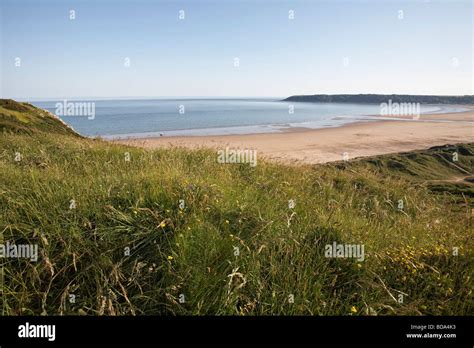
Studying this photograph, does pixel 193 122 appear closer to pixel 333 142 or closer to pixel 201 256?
pixel 333 142

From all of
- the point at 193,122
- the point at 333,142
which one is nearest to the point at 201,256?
the point at 333,142

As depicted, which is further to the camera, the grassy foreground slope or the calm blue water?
the calm blue water

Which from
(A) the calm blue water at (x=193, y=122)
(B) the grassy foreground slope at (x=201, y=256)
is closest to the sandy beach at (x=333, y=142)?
(A) the calm blue water at (x=193, y=122)

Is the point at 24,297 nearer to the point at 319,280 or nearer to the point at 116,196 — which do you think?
the point at 116,196

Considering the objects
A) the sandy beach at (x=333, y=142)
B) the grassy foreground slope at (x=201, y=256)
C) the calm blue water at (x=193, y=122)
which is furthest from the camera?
the calm blue water at (x=193, y=122)

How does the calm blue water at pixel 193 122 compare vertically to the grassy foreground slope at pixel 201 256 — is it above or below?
above

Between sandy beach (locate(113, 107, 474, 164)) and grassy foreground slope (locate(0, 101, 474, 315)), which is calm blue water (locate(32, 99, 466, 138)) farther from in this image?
grassy foreground slope (locate(0, 101, 474, 315))

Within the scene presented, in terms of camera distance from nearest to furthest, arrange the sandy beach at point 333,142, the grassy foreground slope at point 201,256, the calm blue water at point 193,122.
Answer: the grassy foreground slope at point 201,256
the sandy beach at point 333,142
the calm blue water at point 193,122

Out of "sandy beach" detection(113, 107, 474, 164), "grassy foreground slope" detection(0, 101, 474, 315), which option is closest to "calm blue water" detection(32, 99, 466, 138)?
"sandy beach" detection(113, 107, 474, 164)

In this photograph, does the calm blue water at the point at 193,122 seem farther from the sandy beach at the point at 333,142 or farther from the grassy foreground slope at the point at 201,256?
the grassy foreground slope at the point at 201,256

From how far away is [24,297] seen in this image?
261cm

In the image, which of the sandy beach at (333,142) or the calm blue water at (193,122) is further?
the calm blue water at (193,122)

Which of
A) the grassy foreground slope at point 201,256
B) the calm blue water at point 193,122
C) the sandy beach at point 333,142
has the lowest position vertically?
the grassy foreground slope at point 201,256
